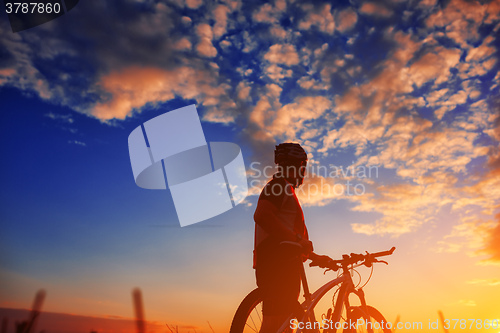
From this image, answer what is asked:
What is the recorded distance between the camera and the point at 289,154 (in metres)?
4.27

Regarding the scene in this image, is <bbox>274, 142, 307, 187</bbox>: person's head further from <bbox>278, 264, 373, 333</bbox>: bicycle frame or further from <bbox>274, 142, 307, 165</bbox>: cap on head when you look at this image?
<bbox>278, 264, 373, 333</bbox>: bicycle frame

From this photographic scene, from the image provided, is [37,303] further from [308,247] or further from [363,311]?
[363,311]

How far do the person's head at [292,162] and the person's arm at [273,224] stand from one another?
57 centimetres

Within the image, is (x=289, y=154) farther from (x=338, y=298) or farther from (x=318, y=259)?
(x=338, y=298)

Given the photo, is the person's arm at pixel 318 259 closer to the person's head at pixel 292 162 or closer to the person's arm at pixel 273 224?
the person's arm at pixel 273 224

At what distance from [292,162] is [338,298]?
5.71 ft

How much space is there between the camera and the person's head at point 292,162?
4.27 metres

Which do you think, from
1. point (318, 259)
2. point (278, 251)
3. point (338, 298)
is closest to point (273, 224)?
point (278, 251)

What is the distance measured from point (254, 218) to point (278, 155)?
902mm

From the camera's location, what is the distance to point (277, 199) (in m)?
3.87

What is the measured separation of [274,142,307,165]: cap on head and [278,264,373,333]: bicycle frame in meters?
1.26

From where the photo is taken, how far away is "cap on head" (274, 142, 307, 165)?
427 centimetres

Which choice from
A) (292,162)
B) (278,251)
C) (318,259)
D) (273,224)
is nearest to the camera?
(273,224)

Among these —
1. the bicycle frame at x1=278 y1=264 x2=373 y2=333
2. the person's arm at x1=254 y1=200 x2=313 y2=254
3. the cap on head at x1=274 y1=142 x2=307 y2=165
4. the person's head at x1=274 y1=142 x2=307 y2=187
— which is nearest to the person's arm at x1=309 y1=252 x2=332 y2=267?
the bicycle frame at x1=278 y1=264 x2=373 y2=333
